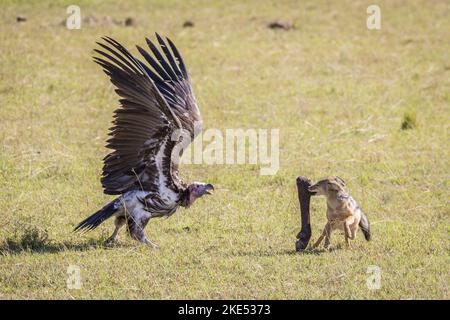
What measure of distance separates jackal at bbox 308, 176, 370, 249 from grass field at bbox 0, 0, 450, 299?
27 cm

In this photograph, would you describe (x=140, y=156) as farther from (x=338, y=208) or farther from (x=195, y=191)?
(x=338, y=208)

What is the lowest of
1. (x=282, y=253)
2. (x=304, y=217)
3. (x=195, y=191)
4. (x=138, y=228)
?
(x=282, y=253)

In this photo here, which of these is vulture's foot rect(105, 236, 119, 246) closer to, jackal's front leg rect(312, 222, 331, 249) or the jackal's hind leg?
jackal's front leg rect(312, 222, 331, 249)

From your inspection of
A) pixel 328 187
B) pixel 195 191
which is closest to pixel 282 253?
pixel 328 187

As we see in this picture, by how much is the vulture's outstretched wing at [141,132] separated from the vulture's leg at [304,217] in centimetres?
121

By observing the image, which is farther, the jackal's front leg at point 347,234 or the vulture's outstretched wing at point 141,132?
the jackal's front leg at point 347,234

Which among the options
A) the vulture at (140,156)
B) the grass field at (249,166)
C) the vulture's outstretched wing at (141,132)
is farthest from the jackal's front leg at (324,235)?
the vulture's outstretched wing at (141,132)

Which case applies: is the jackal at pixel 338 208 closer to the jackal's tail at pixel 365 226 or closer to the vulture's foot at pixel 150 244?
the jackal's tail at pixel 365 226

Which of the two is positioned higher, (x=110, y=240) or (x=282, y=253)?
(x=110, y=240)

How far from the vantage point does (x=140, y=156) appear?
862cm

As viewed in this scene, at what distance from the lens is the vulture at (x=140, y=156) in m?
8.30

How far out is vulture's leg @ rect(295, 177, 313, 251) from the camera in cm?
848

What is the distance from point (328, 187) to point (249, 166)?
345 centimetres

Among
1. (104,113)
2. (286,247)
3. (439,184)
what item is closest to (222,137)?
(104,113)
